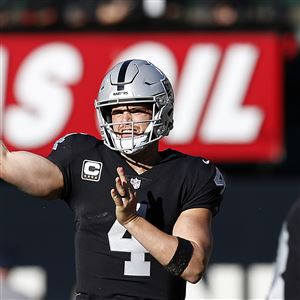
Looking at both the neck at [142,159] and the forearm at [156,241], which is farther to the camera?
the neck at [142,159]

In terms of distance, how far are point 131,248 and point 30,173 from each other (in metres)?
0.46

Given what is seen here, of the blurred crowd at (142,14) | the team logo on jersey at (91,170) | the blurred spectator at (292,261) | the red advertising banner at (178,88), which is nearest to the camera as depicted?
the team logo on jersey at (91,170)

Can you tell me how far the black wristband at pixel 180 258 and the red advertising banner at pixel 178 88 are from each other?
4762mm

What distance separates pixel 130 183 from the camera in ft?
12.4

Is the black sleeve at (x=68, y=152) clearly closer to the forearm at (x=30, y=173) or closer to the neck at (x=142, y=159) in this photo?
the forearm at (x=30, y=173)

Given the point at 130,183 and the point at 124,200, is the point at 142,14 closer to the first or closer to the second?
the point at 130,183

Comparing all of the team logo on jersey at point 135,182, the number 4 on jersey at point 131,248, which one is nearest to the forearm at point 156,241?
the number 4 on jersey at point 131,248

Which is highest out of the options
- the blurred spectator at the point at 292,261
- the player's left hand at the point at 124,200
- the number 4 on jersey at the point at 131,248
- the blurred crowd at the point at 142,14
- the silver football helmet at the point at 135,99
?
the blurred crowd at the point at 142,14

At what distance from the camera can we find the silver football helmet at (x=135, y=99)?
152 inches

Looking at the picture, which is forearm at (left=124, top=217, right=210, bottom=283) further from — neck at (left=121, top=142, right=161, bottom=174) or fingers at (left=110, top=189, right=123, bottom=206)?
neck at (left=121, top=142, right=161, bottom=174)

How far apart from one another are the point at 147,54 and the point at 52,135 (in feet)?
3.35

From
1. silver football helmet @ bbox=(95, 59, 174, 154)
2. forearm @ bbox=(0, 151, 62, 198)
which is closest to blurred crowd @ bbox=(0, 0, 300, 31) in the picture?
silver football helmet @ bbox=(95, 59, 174, 154)

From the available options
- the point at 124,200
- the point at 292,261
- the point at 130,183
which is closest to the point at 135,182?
the point at 130,183

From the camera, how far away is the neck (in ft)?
13.0
